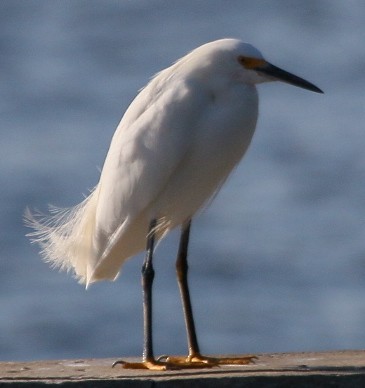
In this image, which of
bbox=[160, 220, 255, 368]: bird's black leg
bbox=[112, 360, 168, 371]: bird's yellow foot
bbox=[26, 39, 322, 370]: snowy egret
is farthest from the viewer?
bbox=[26, 39, 322, 370]: snowy egret

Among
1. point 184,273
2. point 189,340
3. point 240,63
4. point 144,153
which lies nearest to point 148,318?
point 189,340

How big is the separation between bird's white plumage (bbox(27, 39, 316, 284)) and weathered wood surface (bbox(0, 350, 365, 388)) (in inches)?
27.7

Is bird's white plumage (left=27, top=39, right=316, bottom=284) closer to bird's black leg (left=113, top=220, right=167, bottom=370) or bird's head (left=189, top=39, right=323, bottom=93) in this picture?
bird's head (left=189, top=39, right=323, bottom=93)

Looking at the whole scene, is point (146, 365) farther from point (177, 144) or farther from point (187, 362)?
point (177, 144)

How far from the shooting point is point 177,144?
523cm

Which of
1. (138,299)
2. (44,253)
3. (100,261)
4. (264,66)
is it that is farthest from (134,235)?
(138,299)

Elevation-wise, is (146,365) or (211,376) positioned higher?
(146,365)

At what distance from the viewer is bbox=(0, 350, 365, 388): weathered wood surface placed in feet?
14.4

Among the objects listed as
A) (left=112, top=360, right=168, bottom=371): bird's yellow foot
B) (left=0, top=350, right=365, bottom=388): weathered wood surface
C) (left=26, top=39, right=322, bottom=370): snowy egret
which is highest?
(left=26, top=39, right=322, bottom=370): snowy egret

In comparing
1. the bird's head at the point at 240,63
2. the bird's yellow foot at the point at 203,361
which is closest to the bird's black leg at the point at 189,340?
the bird's yellow foot at the point at 203,361

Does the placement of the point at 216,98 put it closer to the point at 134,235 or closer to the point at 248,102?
the point at 248,102

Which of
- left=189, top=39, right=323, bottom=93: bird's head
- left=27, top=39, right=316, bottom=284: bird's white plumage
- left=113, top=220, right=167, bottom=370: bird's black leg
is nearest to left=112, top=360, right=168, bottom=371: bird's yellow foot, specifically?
left=113, top=220, right=167, bottom=370: bird's black leg

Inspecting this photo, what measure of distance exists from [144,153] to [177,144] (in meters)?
0.17

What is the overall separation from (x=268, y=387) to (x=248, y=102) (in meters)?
1.36
